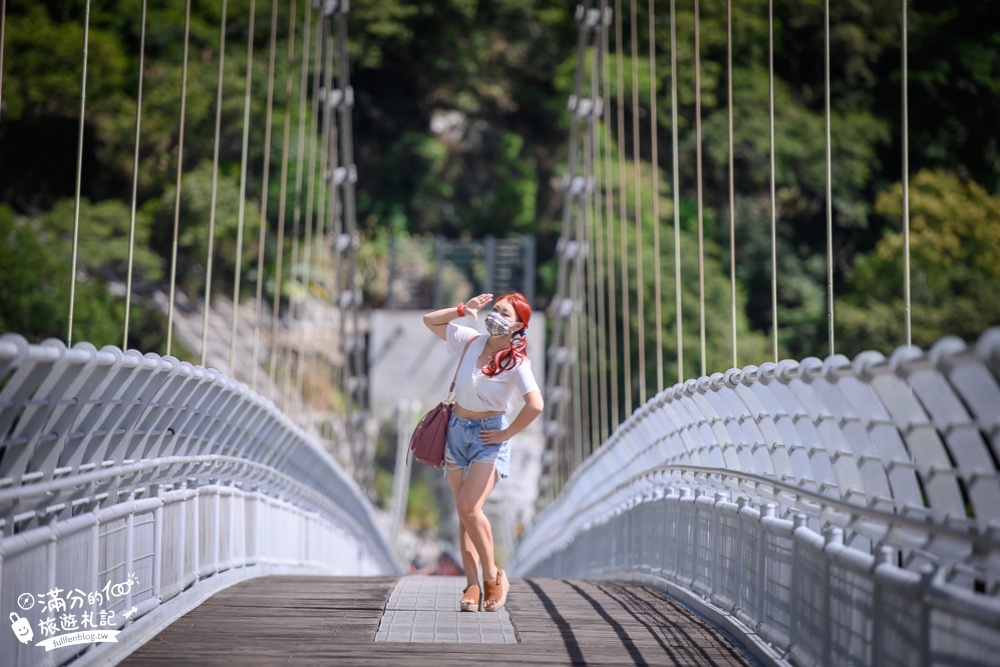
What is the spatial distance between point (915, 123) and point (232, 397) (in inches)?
1230

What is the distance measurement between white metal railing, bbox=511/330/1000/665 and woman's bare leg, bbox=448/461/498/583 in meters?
0.87

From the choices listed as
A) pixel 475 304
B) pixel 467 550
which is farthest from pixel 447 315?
pixel 467 550

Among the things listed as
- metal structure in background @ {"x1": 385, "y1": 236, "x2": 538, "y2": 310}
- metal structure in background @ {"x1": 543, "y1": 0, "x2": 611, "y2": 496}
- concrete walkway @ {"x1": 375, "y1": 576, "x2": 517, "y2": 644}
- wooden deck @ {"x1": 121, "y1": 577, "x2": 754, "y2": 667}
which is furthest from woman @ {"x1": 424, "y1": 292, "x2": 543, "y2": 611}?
metal structure in background @ {"x1": 385, "y1": 236, "x2": 538, "y2": 310}

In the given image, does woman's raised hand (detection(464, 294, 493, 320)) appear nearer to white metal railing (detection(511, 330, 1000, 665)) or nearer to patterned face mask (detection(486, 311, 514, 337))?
patterned face mask (detection(486, 311, 514, 337))

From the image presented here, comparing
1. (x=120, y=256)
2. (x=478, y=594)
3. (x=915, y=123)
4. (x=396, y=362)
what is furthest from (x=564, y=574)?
(x=915, y=123)

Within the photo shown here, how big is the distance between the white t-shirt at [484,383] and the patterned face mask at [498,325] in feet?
0.48

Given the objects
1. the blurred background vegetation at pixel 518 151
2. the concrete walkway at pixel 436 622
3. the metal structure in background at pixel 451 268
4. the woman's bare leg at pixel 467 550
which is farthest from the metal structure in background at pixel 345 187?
the woman's bare leg at pixel 467 550

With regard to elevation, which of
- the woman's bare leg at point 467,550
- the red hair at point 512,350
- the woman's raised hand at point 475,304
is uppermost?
the woman's raised hand at point 475,304

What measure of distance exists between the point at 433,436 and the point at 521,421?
42cm

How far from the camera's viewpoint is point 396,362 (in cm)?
3572

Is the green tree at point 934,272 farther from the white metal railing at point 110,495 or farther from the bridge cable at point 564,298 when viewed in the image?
the white metal railing at point 110,495

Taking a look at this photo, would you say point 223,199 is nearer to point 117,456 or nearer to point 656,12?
point 656,12

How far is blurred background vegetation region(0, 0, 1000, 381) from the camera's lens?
30719 mm

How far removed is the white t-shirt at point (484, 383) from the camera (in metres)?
5.00
